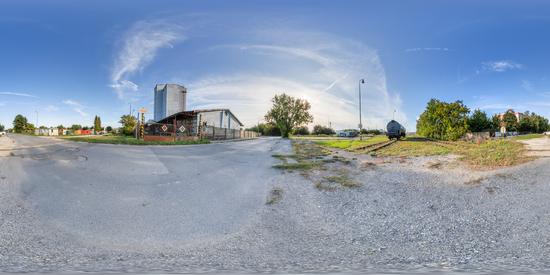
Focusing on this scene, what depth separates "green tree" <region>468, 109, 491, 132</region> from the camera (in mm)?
27031

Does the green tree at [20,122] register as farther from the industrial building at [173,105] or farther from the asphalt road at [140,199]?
the asphalt road at [140,199]

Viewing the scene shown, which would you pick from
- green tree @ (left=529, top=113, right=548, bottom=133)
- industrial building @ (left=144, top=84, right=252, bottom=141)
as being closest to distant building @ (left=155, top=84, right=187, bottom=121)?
industrial building @ (left=144, top=84, right=252, bottom=141)

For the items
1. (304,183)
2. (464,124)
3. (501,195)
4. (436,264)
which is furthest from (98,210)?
(464,124)

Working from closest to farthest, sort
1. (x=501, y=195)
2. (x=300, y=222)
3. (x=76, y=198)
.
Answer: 1. (x=300, y=222)
2. (x=76, y=198)
3. (x=501, y=195)

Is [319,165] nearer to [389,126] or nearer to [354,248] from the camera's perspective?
[354,248]

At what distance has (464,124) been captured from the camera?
16.0m

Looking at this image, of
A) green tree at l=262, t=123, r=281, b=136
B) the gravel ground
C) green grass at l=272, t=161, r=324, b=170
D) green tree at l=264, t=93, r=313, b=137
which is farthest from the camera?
green tree at l=262, t=123, r=281, b=136

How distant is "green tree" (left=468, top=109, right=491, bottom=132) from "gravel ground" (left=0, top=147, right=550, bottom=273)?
30.4 meters

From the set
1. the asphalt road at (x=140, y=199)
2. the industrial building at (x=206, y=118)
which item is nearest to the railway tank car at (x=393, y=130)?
the asphalt road at (x=140, y=199)

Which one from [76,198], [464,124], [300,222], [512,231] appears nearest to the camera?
[512,231]

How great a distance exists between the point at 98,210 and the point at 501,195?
7951mm

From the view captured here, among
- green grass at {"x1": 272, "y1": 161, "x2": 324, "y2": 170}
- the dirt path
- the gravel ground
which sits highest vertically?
the dirt path

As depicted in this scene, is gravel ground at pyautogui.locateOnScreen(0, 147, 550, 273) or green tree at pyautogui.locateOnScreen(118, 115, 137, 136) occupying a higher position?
green tree at pyautogui.locateOnScreen(118, 115, 137, 136)

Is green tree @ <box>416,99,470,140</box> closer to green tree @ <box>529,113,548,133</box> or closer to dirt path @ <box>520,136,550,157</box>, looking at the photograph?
dirt path @ <box>520,136,550,157</box>
